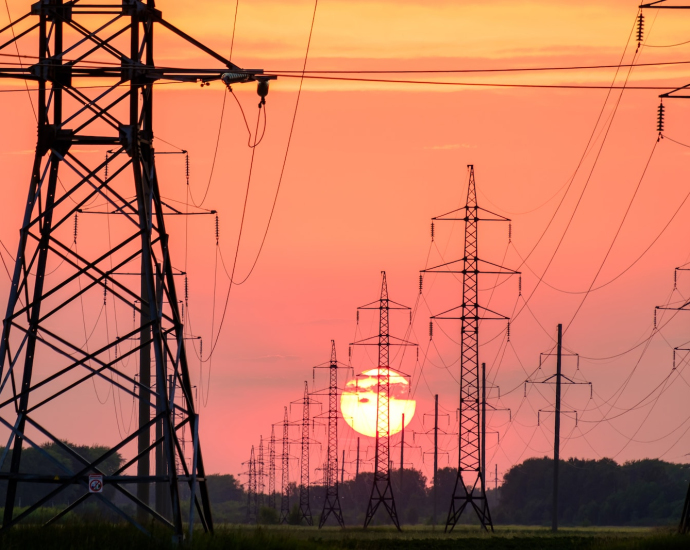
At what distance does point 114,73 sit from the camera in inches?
1292

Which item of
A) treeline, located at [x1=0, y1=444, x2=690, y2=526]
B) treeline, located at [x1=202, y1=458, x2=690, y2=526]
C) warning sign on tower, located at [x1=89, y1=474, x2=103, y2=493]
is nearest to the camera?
warning sign on tower, located at [x1=89, y1=474, x2=103, y2=493]

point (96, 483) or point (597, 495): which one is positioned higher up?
point (597, 495)

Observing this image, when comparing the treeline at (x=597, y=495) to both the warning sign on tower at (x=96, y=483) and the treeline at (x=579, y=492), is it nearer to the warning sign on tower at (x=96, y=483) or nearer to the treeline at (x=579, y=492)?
the treeline at (x=579, y=492)

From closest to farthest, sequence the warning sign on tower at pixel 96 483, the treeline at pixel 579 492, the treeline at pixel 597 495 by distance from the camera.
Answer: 1. the warning sign on tower at pixel 96 483
2. the treeline at pixel 579 492
3. the treeline at pixel 597 495

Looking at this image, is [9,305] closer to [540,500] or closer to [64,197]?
[64,197]

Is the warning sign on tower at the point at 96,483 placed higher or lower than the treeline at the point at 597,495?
lower

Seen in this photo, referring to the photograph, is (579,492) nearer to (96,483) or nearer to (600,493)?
(600,493)

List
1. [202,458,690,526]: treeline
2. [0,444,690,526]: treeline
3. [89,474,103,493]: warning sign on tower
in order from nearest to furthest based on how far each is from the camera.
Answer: [89,474,103,493]: warning sign on tower → [0,444,690,526]: treeline → [202,458,690,526]: treeline

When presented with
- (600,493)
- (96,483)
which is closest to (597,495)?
(600,493)

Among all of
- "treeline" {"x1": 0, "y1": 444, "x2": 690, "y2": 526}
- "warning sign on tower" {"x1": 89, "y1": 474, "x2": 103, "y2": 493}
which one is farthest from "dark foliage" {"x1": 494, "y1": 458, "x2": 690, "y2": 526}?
"warning sign on tower" {"x1": 89, "y1": 474, "x2": 103, "y2": 493}

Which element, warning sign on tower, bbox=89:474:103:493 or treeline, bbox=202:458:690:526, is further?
treeline, bbox=202:458:690:526

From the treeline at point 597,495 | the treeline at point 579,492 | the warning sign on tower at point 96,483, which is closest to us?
the warning sign on tower at point 96,483

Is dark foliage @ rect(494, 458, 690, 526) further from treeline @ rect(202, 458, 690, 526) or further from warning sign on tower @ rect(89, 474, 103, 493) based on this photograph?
warning sign on tower @ rect(89, 474, 103, 493)

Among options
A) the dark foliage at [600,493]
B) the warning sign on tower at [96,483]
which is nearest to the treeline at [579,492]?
the dark foliage at [600,493]
